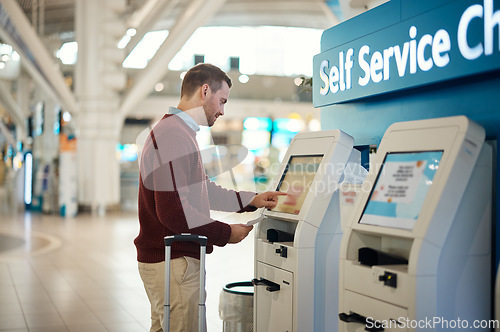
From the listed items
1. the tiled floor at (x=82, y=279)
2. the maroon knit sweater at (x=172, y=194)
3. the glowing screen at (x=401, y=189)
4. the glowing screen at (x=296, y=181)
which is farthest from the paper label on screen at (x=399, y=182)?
the tiled floor at (x=82, y=279)

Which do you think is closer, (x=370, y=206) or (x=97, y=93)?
(x=370, y=206)

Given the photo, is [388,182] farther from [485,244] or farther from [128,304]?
[128,304]

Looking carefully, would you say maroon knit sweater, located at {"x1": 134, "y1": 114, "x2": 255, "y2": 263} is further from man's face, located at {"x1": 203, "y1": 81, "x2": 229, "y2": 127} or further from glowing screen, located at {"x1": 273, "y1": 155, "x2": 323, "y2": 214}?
glowing screen, located at {"x1": 273, "y1": 155, "x2": 323, "y2": 214}

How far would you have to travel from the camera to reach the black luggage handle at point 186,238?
229cm

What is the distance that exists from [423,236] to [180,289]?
112 cm

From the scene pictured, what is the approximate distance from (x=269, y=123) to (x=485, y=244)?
21.3m

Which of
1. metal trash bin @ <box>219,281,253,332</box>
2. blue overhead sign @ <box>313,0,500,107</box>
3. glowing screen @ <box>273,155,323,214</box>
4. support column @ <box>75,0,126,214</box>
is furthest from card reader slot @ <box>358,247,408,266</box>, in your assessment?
support column @ <box>75,0,126,214</box>

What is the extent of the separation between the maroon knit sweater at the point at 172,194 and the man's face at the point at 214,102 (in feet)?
0.36

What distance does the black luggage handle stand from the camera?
2289 mm

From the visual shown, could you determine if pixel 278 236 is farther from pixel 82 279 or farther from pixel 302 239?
pixel 82 279

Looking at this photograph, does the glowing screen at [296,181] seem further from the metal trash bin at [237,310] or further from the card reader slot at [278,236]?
the metal trash bin at [237,310]

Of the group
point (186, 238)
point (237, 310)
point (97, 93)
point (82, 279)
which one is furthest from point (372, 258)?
point (97, 93)

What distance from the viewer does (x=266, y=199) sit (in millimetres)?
2676

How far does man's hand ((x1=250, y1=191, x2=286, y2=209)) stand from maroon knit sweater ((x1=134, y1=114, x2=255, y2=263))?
263mm
